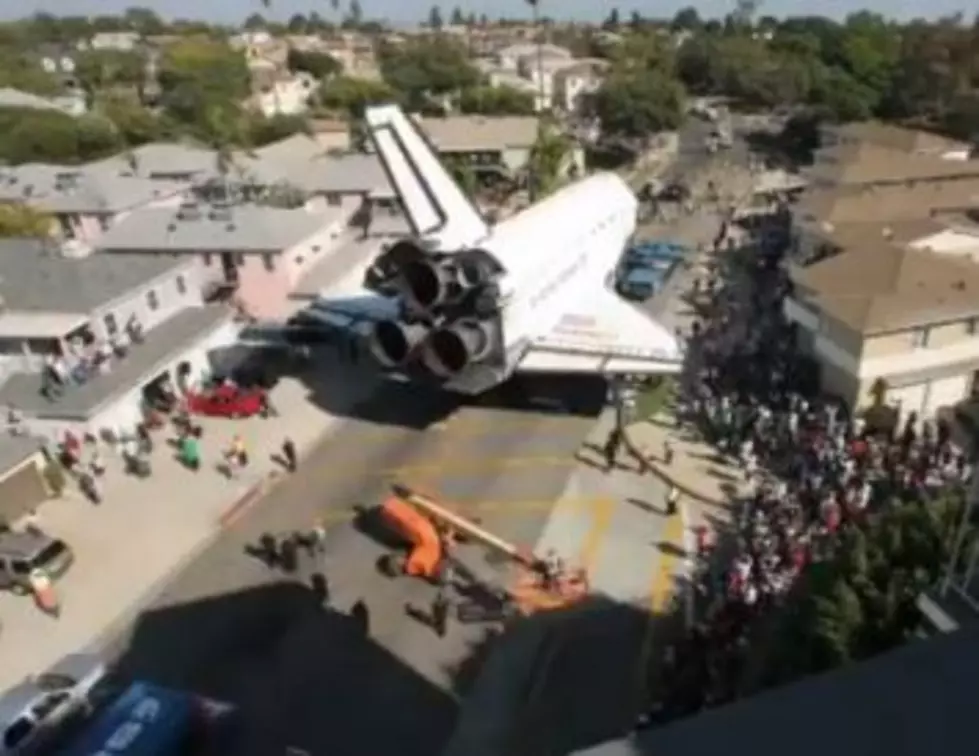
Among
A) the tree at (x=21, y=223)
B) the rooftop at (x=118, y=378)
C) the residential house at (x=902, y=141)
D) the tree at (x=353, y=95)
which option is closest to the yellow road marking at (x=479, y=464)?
the rooftop at (x=118, y=378)

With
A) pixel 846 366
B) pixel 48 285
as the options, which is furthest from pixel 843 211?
pixel 48 285

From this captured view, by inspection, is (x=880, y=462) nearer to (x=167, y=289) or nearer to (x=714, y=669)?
(x=714, y=669)

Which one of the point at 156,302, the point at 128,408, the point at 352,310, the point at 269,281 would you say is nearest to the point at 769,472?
the point at 352,310

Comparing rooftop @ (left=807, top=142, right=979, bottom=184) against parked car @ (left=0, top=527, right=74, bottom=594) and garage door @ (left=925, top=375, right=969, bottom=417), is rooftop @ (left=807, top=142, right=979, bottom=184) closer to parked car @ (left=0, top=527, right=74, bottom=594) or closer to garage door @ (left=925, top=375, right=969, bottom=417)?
garage door @ (left=925, top=375, right=969, bottom=417)

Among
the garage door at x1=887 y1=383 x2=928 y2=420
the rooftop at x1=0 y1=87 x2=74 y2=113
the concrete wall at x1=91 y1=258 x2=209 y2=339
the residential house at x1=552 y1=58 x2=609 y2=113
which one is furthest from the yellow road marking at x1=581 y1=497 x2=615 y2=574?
the residential house at x1=552 y1=58 x2=609 y2=113

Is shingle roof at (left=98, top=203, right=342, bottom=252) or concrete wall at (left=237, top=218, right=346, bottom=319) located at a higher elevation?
shingle roof at (left=98, top=203, right=342, bottom=252)

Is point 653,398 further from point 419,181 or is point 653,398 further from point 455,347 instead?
point 419,181

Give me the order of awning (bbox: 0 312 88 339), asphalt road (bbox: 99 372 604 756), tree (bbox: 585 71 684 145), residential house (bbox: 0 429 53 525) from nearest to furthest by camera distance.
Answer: asphalt road (bbox: 99 372 604 756) < residential house (bbox: 0 429 53 525) < awning (bbox: 0 312 88 339) < tree (bbox: 585 71 684 145)

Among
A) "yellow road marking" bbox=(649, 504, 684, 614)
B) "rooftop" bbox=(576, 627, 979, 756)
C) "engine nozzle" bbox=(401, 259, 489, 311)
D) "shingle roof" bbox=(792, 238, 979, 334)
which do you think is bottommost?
"yellow road marking" bbox=(649, 504, 684, 614)
